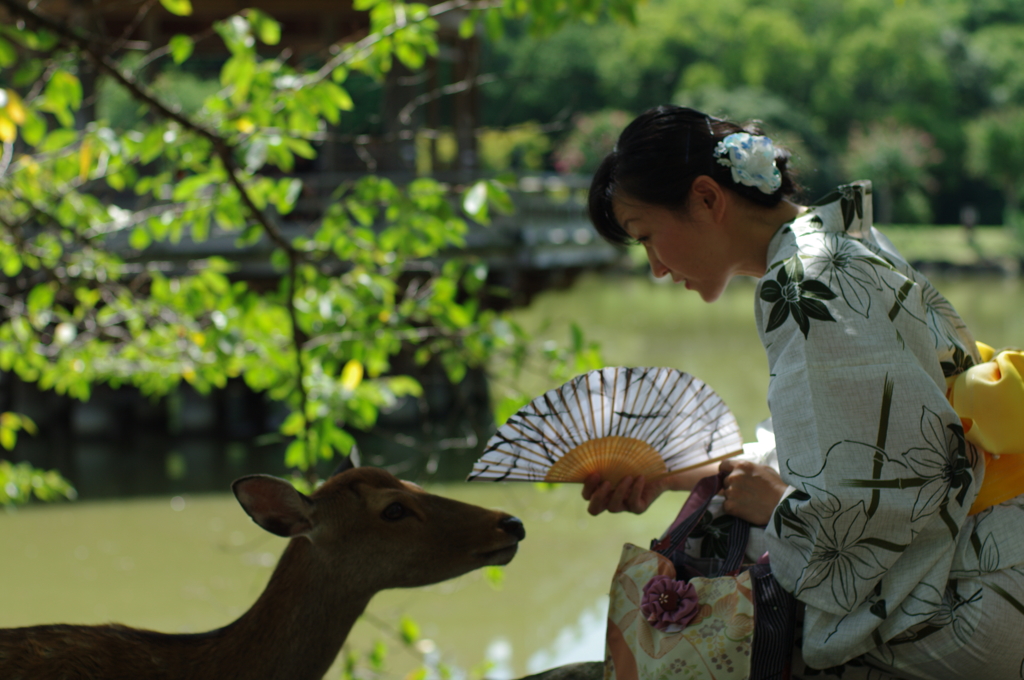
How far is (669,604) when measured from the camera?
1.66 meters

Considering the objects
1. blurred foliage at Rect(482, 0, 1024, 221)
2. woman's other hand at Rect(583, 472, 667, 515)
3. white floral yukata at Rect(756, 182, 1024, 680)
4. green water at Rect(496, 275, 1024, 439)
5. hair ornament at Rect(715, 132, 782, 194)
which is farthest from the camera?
blurred foliage at Rect(482, 0, 1024, 221)

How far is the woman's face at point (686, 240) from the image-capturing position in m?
1.88

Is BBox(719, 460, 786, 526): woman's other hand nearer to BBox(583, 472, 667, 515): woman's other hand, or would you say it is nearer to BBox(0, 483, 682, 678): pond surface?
BBox(583, 472, 667, 515): woman's other hand

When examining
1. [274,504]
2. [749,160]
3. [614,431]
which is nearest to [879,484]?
[614,431]

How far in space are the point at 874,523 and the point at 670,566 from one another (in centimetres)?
37

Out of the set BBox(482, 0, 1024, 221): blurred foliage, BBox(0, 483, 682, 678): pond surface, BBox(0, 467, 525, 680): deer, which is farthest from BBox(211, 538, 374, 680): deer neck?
BBox(482, 0, 1024, 221): blurred foliage

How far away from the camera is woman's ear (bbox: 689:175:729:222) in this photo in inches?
72.9

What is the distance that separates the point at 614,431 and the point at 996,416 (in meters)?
0.68

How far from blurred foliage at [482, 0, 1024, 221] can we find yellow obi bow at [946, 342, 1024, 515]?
37949 mm

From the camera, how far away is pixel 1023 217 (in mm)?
32969

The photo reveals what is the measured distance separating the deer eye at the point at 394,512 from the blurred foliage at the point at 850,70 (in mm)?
37732

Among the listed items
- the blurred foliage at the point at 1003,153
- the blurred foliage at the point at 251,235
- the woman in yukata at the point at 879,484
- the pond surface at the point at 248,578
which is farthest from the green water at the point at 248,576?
the blurred foliage at the point at 1003,153

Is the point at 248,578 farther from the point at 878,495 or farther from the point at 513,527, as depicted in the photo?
the point at 878,495

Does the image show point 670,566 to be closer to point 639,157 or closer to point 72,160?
point 639,157
